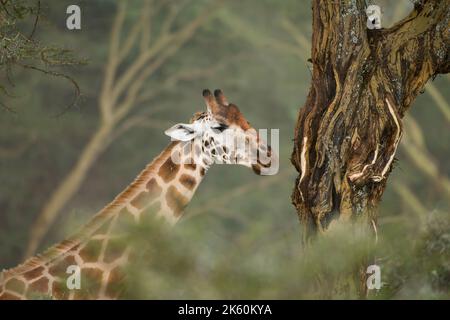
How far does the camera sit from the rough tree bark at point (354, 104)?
5055 millimetres

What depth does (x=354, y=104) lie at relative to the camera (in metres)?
5.09

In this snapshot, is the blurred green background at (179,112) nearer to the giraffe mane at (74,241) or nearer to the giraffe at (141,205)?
the giraffe at (141,205)

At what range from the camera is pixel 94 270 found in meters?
5.52

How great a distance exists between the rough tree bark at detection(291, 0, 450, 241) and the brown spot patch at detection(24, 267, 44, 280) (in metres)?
1.38

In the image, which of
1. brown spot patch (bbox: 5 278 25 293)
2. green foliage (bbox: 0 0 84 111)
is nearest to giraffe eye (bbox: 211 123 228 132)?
green foliage (bbox: 0 0 84 111)

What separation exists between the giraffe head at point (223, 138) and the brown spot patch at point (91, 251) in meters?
0.82

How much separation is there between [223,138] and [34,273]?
4.50 feet

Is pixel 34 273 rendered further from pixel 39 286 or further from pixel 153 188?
pixel 153 188

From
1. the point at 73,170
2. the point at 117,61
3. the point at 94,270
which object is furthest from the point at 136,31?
the point at 94,270

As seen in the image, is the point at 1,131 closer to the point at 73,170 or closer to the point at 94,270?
the point at 73,170

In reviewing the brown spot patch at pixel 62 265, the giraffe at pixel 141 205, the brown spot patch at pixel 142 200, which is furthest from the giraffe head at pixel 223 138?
the brown spot patch at pixel 62 265

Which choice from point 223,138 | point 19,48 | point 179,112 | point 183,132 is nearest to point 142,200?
point 183,132

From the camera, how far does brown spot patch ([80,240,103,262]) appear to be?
18.1 ft

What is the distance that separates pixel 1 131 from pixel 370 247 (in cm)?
1200
